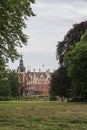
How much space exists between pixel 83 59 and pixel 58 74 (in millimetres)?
16510

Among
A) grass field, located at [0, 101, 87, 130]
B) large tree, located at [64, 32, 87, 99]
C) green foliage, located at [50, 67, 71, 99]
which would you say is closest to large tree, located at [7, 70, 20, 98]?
green foliage, located at [50, 67, 71, 99]

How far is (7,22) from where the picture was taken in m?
40.6

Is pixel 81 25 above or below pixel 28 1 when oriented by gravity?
above

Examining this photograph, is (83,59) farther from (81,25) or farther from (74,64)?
(81,25)

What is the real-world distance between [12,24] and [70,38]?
55254 mm

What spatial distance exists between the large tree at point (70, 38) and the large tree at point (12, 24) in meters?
52.1

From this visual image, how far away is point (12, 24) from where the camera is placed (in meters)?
41.5

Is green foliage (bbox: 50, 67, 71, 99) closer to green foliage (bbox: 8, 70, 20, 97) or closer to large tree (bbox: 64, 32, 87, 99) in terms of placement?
large tree (bbox: 64, 32, 87, 99)

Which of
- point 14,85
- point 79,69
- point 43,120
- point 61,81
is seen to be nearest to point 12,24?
point 43,120

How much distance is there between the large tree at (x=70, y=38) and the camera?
95.3 metres

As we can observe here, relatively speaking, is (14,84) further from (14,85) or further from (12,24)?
(12,24)

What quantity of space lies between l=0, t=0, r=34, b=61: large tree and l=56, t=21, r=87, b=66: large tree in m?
52.1

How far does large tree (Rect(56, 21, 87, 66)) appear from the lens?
95.3 meters

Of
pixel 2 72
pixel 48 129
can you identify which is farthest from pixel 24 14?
pixel 48 129
